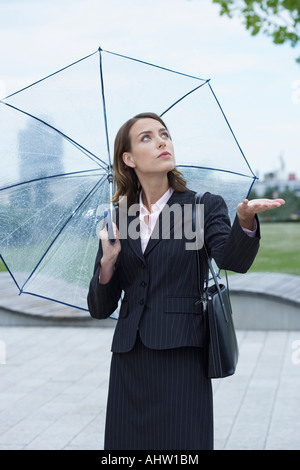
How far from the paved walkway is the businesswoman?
216 centimetres

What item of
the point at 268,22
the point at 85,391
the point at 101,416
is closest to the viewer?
the point at 101,416

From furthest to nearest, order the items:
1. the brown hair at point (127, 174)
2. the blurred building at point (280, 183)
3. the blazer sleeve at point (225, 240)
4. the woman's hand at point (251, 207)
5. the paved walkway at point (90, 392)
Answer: the blurred building at point (280, 183)
the paved walkway at point (90, 392)
the brown hair at point (127, 174)
the blazer sleeve at point (225, 240)
the woman's hand at point (251, 207)

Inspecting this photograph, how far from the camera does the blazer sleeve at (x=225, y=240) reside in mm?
2451

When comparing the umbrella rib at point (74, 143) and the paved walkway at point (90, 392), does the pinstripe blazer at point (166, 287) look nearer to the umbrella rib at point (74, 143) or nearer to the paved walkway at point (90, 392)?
the umbrella rib at point (74, 143)

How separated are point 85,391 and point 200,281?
12.4 ft

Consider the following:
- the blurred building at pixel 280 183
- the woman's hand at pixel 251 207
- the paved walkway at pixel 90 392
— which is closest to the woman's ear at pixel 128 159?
the woman's hand at pixel 251 207

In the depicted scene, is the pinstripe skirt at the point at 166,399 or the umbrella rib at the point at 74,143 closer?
the pinstripe skirt at the point at 166,399

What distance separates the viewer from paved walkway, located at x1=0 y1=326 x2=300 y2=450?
5000 millimetres

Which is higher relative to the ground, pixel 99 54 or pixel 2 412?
pixel 99 54

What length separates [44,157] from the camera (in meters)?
3.25

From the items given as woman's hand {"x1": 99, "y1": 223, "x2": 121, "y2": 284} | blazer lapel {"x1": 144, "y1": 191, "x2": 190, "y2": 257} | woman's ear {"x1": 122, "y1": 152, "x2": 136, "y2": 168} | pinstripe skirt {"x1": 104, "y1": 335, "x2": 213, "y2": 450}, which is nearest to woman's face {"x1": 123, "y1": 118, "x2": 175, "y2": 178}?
woman's ear {"x1": 122, "y1": 152, "x2": 136, "y2": 168}

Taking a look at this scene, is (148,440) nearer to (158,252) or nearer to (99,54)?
(158,252)

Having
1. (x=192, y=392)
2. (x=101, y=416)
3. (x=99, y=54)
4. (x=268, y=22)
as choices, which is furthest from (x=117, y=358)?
(x=268, y=22)

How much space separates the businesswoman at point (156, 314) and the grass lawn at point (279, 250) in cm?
1091
